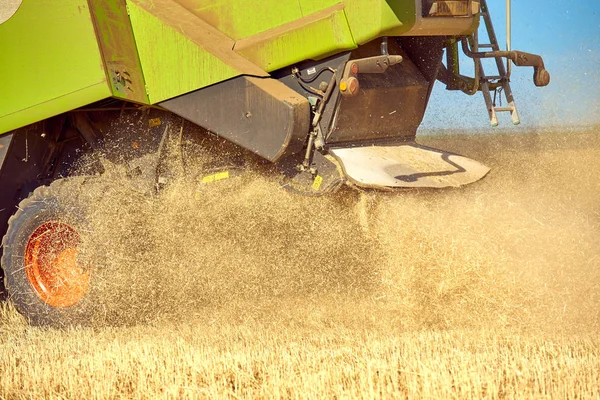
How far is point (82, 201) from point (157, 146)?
0.54m

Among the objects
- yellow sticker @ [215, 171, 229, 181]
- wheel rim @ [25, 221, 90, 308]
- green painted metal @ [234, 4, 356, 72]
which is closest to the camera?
green painted metal @ [234, 4, 356, 72]

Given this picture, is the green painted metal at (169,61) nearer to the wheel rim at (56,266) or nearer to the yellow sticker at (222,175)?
the yellow sticker at (222,175)

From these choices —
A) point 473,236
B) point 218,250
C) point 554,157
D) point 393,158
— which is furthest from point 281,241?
point 554,157

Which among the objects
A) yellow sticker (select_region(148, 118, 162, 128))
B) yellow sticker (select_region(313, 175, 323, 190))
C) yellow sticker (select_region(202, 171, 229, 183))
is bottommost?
yellow sticker (select_region(313, 175, 323, 190))

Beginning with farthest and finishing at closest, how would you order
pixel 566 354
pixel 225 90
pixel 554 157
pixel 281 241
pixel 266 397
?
pixel 554 157
pixel 281 241
pixel 225 90
pixel 566 354
pixel 266 397

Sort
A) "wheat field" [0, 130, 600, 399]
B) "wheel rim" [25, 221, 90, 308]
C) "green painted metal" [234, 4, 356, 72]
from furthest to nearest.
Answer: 1. "wheel rim" [25, 221, 90, 308]
2. "green painted metal" [234, 4, 356, 72]
3. "wheat field" [0, 130, 600, 399]

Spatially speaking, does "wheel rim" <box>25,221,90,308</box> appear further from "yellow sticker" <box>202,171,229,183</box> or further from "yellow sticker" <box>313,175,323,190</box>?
"yellow sticker" <box>313,175,323,190</box>

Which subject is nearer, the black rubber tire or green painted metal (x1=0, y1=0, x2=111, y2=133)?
green painted metal (x1=0, y1=0, x2=111, y2=133)

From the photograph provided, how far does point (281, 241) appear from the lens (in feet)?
16.1

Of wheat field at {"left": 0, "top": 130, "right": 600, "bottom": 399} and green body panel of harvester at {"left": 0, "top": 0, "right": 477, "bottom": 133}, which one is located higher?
green body panel of harvester at {"left": 0, "top": 0, "right": 477, "bottom": 133}

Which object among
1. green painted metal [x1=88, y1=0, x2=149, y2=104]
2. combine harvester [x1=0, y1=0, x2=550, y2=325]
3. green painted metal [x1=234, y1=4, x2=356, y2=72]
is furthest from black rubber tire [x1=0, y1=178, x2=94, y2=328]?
green painted metal [x1=234, y1=4, x2=356, y2=72]

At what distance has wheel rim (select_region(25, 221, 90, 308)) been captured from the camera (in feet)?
16.3

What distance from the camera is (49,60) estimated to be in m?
4.62

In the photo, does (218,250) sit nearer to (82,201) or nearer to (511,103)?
(82,201)
